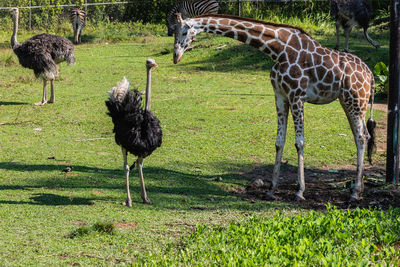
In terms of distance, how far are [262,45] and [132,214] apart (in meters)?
2.79

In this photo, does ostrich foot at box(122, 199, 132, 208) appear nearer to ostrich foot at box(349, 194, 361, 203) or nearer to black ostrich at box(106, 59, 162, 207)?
black ostrich at box(106, 59, 162, 207)

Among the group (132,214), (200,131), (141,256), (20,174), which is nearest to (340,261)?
(141,256)

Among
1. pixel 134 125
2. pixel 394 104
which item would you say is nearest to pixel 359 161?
pixel 394 104

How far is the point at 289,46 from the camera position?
754cm

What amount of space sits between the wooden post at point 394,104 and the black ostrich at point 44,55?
7421mm

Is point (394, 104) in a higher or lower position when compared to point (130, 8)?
higher

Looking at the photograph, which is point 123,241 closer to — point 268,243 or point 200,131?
point 268,243

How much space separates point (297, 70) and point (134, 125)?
226 centimetres

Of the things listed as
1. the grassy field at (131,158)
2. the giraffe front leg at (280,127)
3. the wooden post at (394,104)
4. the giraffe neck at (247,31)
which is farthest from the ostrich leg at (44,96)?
the wooden post at (394,104)

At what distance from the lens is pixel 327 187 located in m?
8.27

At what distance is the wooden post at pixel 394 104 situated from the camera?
26.8ft

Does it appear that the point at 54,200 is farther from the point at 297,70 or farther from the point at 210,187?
the point at 297,70

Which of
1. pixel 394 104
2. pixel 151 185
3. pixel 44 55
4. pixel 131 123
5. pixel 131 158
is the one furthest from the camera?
pixel 44 55

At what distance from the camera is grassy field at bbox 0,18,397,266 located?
230 inches
